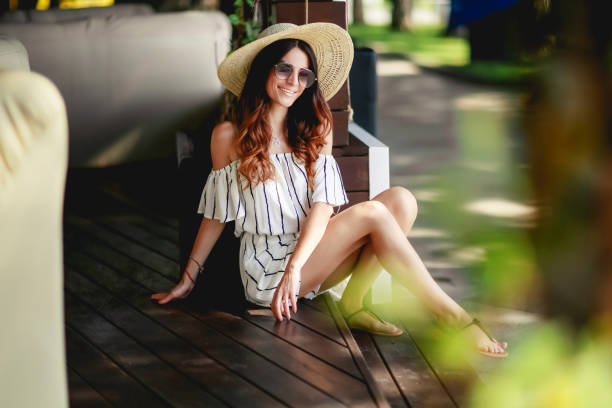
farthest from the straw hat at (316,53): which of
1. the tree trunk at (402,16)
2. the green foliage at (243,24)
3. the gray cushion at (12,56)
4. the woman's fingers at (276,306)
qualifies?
the tree trunk at (402,16)

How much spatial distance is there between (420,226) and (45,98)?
122 inches

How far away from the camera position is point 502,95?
1.17ft

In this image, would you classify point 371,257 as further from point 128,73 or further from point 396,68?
point 396,68

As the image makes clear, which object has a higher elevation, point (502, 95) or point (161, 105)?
point (502, 95)

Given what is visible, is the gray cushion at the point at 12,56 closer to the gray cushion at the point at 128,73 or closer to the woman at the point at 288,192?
the woman at the point at 288,192

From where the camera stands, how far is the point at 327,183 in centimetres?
241

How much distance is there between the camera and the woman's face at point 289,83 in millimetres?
2369

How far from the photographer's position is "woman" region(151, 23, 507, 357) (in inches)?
94.0

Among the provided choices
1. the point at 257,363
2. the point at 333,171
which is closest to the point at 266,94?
the point at 333,171

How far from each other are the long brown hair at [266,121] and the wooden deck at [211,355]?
47cm

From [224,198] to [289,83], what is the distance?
0.41 m

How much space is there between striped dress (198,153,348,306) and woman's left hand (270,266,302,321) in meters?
0.13

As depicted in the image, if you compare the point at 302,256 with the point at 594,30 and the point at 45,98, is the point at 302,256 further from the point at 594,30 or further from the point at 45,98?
the point at 594,30

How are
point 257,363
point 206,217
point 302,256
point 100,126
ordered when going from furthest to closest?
point 100,126
point 206,217
point 302,256
point 257,363
